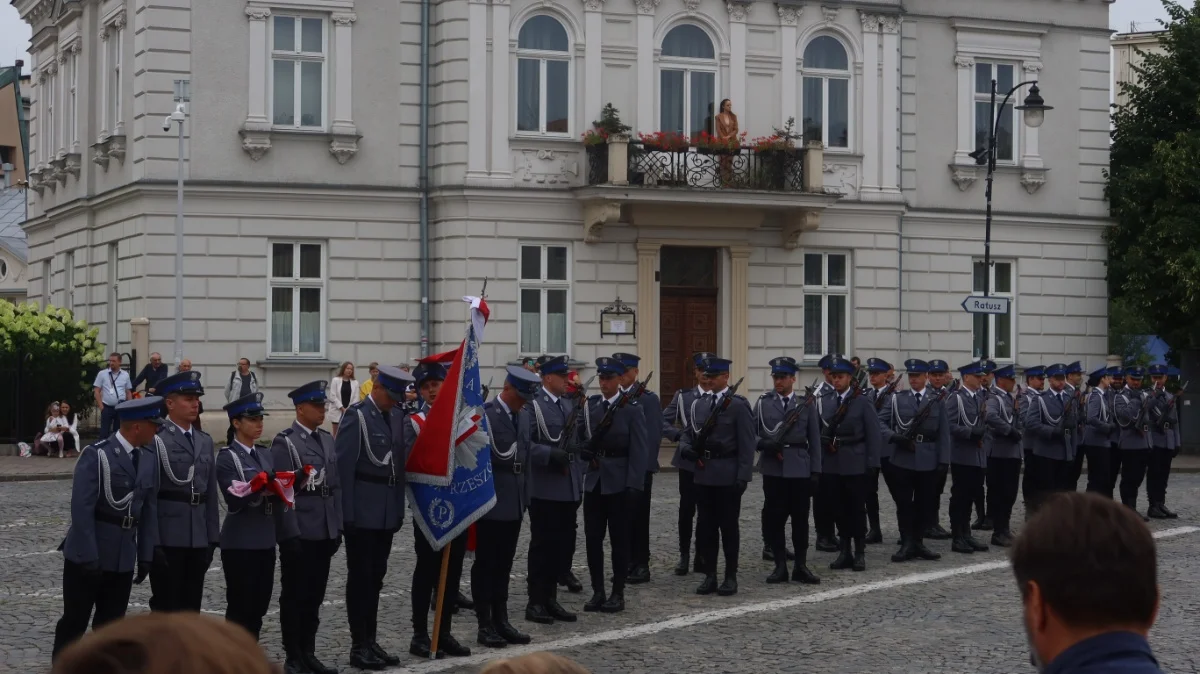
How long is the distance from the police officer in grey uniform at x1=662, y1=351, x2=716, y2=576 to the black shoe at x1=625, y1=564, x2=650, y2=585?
1.58 ft

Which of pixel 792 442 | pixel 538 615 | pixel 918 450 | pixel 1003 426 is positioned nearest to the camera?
pixel 538 615

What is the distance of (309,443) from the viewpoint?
1090cm

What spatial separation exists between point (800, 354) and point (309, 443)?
70.7ft

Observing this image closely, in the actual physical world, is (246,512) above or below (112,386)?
below

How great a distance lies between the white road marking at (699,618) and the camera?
11.4 m

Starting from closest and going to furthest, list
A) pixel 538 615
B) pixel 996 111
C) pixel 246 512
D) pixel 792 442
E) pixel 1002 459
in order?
pixel 246 512 < pixel 538 615 < pixel 792 442 < pixel 1002 459 < pixel 996 111

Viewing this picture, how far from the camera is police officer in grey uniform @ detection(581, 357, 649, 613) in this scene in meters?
13.8

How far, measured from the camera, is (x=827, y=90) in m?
31.8

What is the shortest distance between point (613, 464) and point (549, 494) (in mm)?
1086

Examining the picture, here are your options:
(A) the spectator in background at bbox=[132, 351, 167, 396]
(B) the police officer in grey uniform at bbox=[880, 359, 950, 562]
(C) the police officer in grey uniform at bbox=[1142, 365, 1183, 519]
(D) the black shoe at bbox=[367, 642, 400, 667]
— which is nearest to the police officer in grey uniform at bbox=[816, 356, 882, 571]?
(B) the police officer in grey uniform at bbox=[880, 359, 950, 562]

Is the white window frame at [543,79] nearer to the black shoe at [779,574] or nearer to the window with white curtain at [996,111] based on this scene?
the window with white curtain at [996,111]

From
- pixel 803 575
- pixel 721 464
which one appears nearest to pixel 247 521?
pixel 721 464

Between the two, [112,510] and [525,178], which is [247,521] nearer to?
[112,510]

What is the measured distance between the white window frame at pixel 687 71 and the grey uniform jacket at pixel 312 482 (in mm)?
20126
